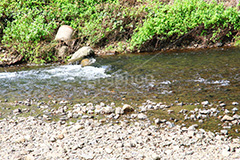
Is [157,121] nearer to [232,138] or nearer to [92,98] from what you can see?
[232,138]

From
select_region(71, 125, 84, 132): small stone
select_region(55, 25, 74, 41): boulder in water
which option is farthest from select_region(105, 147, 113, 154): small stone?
select_region(55, 25, 74, 41): boulder in water

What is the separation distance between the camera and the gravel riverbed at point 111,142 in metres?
3.43

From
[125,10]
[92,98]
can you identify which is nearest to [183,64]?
[92,98]

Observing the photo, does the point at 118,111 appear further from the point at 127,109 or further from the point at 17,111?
the point at 17,111

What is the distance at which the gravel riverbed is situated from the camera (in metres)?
3.43

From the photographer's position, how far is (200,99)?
5.30 meters

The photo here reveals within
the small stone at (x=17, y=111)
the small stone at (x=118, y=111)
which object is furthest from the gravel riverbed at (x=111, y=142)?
the small stone at (x=17, y=111)

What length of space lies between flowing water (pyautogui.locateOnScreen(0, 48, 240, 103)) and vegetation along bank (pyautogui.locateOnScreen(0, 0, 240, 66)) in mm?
1898

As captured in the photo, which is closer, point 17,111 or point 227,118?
point 227,118

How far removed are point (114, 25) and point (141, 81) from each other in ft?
22.3

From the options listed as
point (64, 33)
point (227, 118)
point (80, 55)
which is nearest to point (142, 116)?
point (227, 118)

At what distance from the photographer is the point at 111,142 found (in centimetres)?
378

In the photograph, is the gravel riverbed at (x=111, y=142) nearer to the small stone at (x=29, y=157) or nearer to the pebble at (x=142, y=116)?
the small stone at (x=29, y=157)

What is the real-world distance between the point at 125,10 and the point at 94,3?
227 cm
